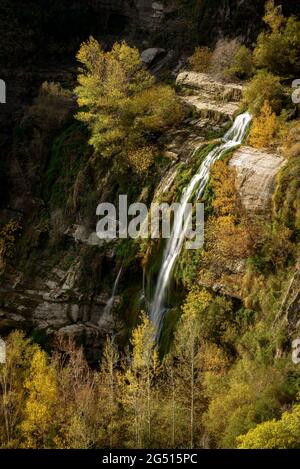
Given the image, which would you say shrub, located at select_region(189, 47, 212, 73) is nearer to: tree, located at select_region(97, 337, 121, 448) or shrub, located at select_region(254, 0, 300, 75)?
shrub, located at select_region(254, 0, 300, 75)

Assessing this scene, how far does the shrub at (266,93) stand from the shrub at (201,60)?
16.4 meters

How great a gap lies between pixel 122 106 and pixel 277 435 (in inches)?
1338

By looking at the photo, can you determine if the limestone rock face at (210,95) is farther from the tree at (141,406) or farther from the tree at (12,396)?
the tree at (12,396)

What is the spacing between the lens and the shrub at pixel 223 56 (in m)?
58.0

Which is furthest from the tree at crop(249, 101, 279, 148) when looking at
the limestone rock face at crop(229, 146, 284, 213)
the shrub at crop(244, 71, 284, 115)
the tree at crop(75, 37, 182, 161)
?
the tree at crop(75, 37, 182, 161)

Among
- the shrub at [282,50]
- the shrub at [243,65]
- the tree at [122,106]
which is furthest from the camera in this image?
the shrub at [243,65]

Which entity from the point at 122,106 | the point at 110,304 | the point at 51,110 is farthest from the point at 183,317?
the point at 51,110

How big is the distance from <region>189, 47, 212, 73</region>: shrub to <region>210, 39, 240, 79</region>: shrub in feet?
1.87

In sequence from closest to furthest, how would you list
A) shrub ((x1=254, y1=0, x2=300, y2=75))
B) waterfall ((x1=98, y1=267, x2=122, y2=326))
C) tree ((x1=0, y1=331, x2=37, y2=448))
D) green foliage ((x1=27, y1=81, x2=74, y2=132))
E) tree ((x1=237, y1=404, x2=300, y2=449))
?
tree ((x1=237, y1=404, x2=300, y2=449)) → tree ((x1=0, y1=331, x2=37, y2=448)) → waterfall ((x1=98, y1=267, x2=122, y2=326)) → shrub ((x1=254, y1=0, x2=300, y2=75)) → green foliage ((x1=27, y1=81, x2=74, y2=132))

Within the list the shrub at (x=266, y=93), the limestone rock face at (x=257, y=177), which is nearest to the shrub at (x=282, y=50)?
the shrub at (x=266, y=93)

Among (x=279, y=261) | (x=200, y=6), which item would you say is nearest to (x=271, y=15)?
(x=200, y=6)

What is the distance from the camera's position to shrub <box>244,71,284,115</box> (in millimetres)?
42906
